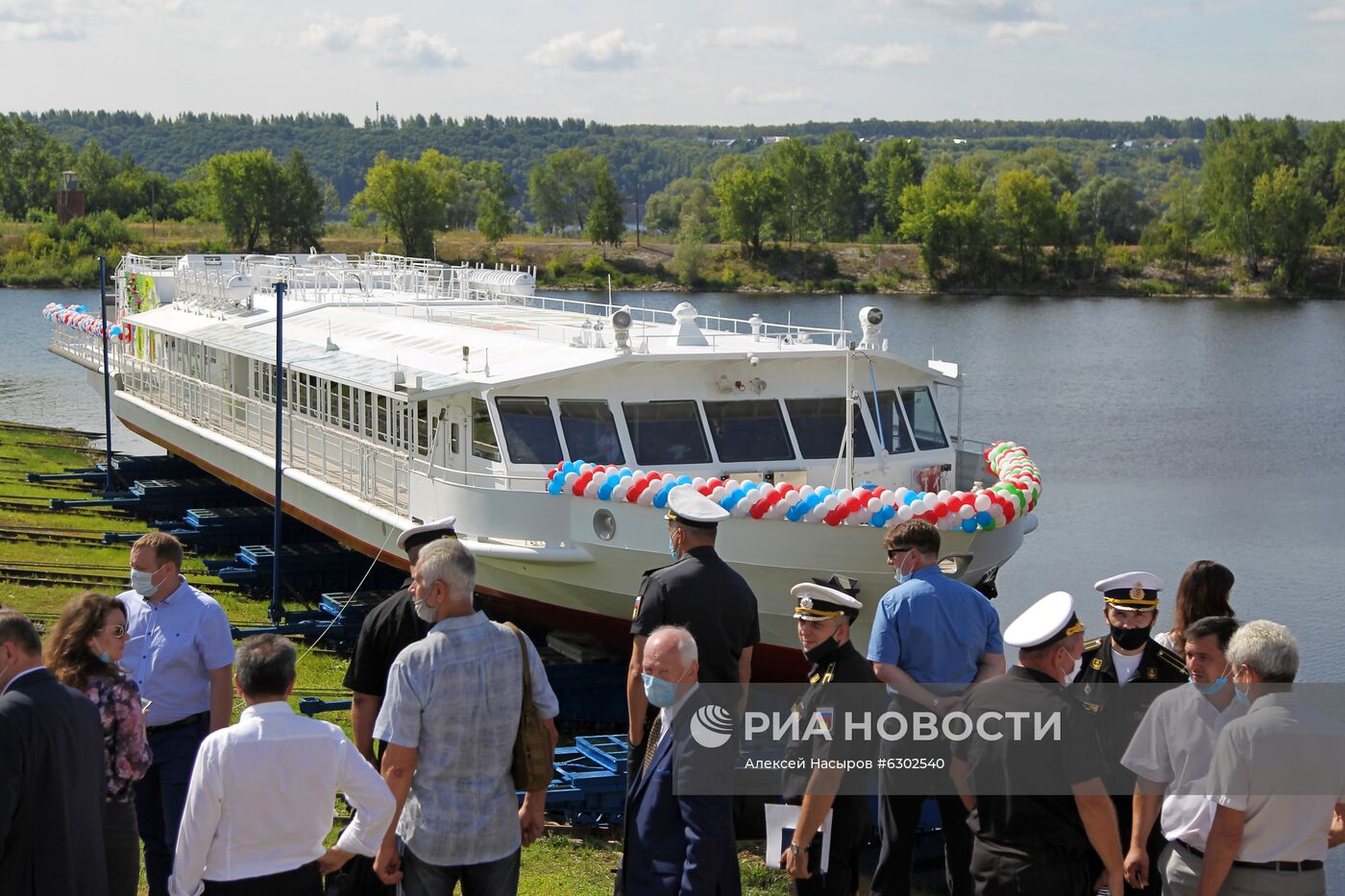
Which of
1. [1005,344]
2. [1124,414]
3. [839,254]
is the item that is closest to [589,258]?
[839,254]

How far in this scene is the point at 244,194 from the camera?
108938 mm

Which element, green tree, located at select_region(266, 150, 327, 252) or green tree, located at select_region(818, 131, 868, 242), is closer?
green tree, located at select_region(266, 150, 327, 252)

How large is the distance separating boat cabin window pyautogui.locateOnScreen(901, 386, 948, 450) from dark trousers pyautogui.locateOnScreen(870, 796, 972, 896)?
9.43 m

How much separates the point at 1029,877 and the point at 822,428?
10.3 metres

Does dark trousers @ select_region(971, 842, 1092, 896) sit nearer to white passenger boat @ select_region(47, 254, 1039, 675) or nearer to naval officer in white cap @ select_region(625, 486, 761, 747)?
naval officer in white cap @ select_region(625, 486, 761, 747)

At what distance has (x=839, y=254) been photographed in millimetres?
110375

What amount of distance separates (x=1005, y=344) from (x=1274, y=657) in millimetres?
60118

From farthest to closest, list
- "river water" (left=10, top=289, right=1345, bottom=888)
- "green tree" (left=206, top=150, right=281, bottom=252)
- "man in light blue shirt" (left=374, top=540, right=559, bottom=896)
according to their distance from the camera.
Result: "green tree" (left=206, top=150, right=281, bottom=252) → "river water" (left=10, top=289, right=1345, bottom=888) → "man in light blue shirt" (left=374, top=540, right=559, bottom=896)

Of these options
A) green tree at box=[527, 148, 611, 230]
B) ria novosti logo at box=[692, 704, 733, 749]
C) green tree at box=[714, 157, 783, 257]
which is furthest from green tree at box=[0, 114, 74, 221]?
ria novosti logo at box=[692, 704, 733, 749]

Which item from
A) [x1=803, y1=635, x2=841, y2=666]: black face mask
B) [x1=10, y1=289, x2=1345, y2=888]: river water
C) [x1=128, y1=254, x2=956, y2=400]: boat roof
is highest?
[x1=128, y1=254, x2=956, y2=400]: boat roof

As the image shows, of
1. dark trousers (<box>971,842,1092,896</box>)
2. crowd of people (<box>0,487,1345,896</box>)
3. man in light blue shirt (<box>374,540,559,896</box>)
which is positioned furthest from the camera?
dark trousers (<box>971,842,1092,896</box>)

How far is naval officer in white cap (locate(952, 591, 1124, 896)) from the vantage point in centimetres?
576

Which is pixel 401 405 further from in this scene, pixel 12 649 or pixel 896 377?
pixel 12 649

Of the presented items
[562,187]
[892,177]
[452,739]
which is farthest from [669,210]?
[452,739]
